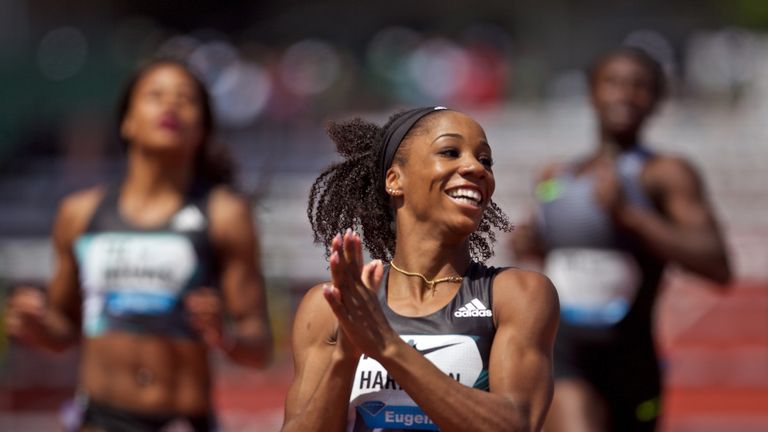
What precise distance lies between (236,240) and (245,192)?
0.71 metres

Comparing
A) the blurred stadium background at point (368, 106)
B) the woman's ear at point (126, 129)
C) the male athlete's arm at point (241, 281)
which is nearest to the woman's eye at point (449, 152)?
the male athlete's arm at point (241, 281)

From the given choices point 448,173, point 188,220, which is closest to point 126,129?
point 188,220

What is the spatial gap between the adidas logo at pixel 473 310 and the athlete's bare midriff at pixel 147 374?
2567 mm

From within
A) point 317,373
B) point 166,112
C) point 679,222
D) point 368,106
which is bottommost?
point 317,373

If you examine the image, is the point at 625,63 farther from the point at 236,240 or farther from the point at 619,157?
the point at 236,240

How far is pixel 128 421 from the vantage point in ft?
20.1

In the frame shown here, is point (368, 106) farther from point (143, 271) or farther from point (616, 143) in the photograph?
point (143, 271)

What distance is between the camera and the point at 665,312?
15625 millimetres

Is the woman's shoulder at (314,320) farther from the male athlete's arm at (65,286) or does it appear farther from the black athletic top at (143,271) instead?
the male athlete's arm at (65,286)

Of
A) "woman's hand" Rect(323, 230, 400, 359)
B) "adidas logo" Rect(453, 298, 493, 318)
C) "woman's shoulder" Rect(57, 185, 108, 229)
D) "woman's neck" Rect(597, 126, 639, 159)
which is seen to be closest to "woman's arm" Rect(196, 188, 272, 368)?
"woman's shoulder" Rect(57, 185, 108, 229)

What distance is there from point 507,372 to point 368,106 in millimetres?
18389

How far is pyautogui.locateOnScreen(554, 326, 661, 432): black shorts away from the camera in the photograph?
6855 millimetres

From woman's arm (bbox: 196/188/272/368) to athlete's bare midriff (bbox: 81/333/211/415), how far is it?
19 cm

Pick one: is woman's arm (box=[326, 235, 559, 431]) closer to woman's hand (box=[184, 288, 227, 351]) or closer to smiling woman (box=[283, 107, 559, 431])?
smiling woman (box=[283, 107, 559, 431])
